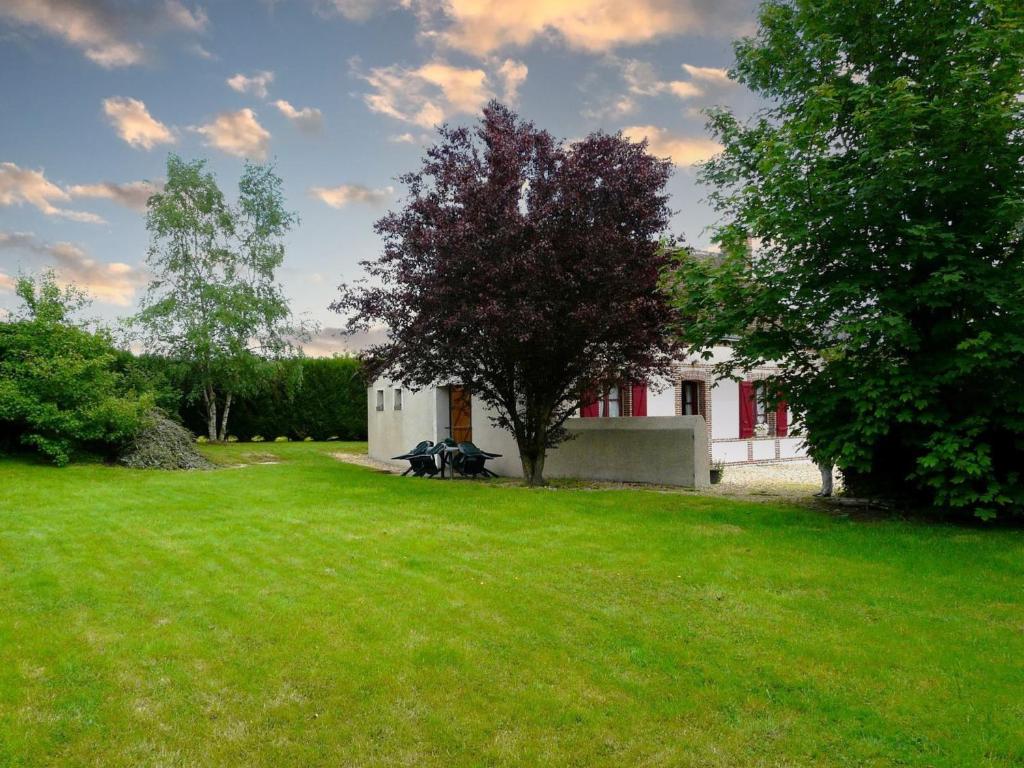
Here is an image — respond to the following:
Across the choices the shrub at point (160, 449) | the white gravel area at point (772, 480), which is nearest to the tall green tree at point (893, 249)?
the white gravel area at point (772, 480)

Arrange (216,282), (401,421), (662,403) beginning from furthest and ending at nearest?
(216,282) → (401,421) → (662,403)

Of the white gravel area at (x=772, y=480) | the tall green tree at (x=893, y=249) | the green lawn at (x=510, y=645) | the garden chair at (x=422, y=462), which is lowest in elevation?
the white gravel area at (x=772, y=480)

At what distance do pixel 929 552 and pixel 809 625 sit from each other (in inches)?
124

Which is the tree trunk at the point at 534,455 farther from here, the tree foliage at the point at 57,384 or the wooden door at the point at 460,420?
the tree foliage at the point at 57,384

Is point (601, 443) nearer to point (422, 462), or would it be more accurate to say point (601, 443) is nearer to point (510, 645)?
point (422, 462)

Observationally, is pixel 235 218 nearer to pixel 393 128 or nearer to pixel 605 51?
pixel 393 128

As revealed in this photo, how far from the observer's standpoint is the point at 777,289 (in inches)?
349

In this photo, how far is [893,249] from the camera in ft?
27.6

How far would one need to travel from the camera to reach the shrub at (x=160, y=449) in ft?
50.0

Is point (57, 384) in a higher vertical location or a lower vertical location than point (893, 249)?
lower

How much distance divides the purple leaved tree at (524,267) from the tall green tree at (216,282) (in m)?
12.2

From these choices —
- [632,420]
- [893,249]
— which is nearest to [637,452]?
[632,420]

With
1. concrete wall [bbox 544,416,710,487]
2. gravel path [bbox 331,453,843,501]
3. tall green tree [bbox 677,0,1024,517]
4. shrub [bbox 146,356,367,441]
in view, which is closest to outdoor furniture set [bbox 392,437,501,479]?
concrete wall [bbox 544,416,710,487]

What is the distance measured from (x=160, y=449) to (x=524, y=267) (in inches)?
401
